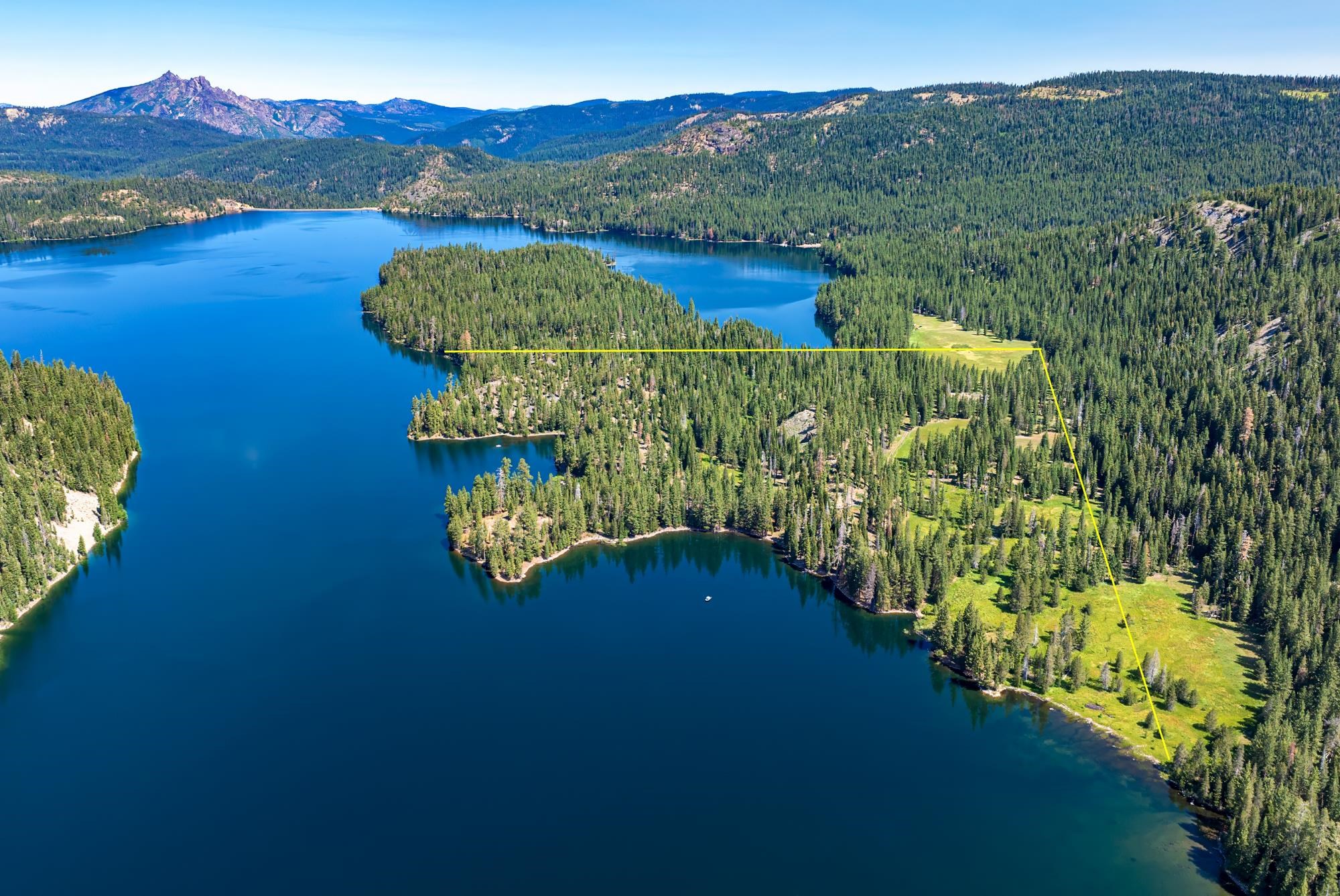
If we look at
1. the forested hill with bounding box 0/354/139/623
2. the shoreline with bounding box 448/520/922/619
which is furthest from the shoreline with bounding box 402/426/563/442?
the forested hill with bounding box 0/354/139/623

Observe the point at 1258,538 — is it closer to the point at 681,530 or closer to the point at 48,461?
the point at 681,530

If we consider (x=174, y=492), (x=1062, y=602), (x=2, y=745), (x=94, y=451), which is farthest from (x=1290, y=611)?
(x=94, y=451)

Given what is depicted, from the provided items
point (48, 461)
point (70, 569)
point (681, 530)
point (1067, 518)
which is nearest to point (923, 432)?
point (1067, 518)

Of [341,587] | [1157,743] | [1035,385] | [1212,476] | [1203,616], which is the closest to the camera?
[1157,743]

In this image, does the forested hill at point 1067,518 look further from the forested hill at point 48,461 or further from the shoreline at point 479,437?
the forested hill at point 48,461

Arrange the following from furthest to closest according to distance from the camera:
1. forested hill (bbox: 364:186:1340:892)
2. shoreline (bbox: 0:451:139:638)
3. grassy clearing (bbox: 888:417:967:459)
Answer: grassy clearing (bbox: 888:417:967:459), shoreline (bbox: 0:451:139:638), forested hill (bbox: 364:186:1340:892)

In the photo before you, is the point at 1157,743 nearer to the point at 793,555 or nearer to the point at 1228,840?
the point at 1228,840

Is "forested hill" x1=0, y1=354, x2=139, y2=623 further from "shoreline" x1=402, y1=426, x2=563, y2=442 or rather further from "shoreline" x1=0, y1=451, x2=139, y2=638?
"shoreline" x1=402, y1=426, x2=563, y2=442
